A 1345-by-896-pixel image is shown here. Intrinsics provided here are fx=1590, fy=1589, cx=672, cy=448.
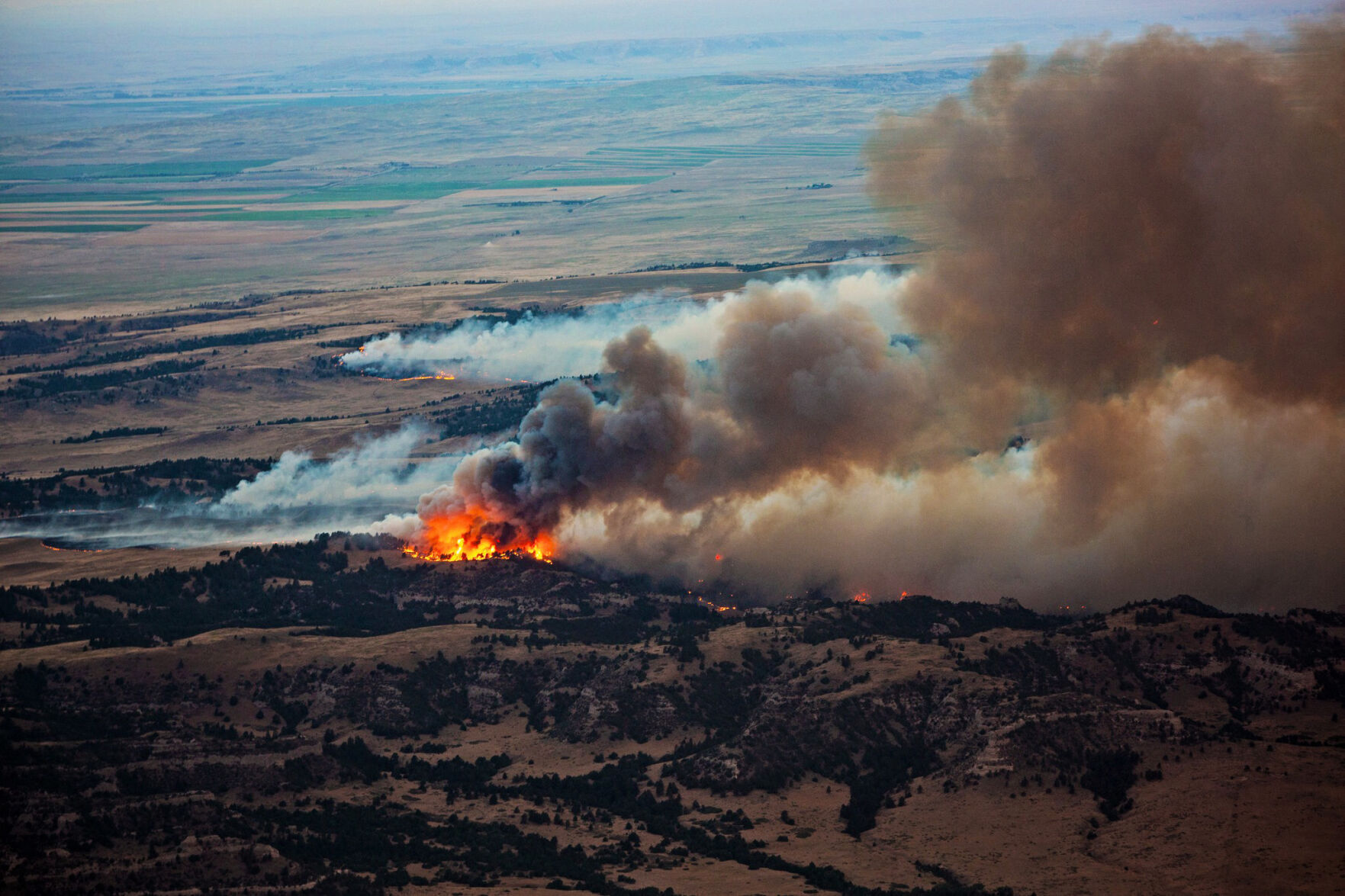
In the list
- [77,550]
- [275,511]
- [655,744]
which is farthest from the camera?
[275,511]

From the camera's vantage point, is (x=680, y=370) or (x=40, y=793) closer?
(x=40, y=793)

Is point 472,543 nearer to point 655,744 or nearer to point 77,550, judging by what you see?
point 655,744

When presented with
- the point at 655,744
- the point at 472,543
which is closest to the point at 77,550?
the point at 472,543

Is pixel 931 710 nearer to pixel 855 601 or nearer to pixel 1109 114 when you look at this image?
pixel 855 601

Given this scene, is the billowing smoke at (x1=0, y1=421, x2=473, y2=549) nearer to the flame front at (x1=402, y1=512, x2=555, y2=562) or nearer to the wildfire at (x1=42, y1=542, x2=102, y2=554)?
the wildfire at (x1=42, y1=542, x2=102, y2=554)

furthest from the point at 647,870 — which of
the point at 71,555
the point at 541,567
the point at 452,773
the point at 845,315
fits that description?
the point at 71,555

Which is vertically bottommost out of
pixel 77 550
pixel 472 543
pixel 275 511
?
pixel 275 511

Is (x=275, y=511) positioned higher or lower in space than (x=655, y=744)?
higher
